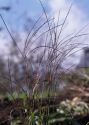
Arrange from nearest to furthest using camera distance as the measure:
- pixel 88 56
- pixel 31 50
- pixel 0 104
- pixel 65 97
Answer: pixel 31 50 < pixel 0 104 < pixel 65 97 < pixel 88 56

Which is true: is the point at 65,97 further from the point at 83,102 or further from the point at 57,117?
the point at 57,117

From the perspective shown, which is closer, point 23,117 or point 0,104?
point 23,117

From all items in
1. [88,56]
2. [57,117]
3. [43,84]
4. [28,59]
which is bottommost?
[57,117]

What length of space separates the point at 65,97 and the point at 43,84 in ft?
15.0

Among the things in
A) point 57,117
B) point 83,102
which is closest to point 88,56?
point 83,102

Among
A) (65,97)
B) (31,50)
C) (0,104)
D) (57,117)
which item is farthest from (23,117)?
(65,97)

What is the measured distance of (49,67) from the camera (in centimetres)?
282

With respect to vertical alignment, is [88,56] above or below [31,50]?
above

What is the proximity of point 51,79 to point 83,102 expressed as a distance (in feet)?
13.1

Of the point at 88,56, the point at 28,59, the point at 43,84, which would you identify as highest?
the point at 88,56

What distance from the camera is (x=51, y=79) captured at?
2.81 metres

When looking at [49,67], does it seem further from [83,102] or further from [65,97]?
[65,97]

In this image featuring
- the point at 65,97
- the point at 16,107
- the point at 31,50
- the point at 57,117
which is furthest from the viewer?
the point at 65,97

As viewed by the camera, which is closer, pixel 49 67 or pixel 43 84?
pixel 49 67
